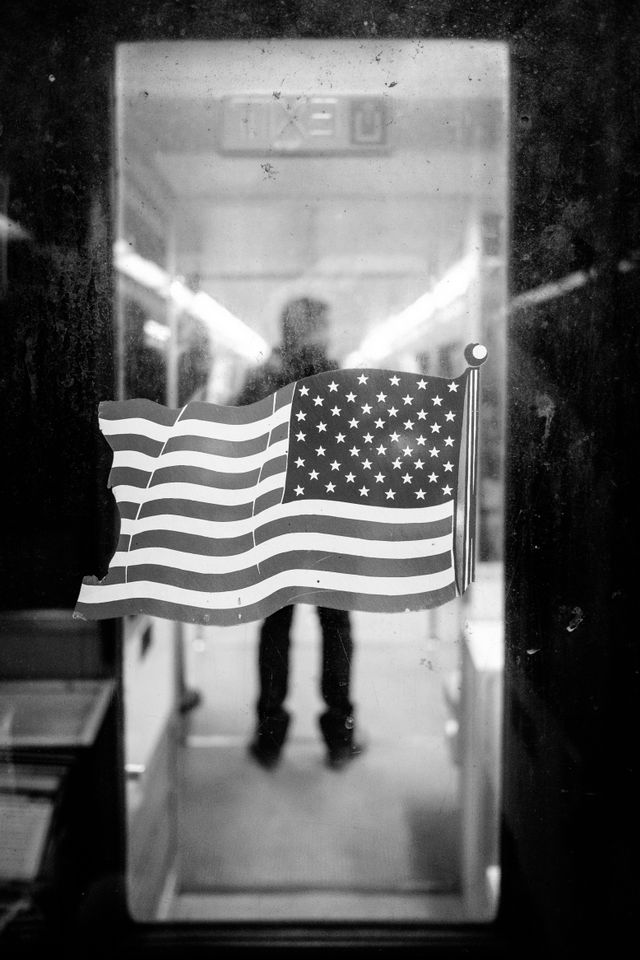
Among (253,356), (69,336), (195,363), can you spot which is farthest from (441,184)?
(69,336)

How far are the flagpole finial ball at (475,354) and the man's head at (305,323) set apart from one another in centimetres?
35

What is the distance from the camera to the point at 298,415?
1.61 metres

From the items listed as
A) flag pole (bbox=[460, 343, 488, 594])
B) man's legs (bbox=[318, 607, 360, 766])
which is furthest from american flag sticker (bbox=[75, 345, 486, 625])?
man's legs (bbox=[318, 607, 360, 766])

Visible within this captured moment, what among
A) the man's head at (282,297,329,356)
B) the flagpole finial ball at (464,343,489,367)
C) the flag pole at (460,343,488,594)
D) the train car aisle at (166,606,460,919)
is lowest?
the train car aisle at (166,606,460,919)

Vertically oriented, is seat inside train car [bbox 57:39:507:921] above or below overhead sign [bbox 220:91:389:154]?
below

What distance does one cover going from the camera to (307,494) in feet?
5.29

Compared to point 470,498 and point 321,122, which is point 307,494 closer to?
point 470,498

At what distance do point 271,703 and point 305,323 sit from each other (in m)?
0.96

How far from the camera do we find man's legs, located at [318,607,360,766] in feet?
5.44

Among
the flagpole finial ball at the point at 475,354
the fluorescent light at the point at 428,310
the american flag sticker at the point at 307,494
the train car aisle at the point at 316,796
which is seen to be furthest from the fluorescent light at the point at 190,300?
the train car aisle at the point at 316,796

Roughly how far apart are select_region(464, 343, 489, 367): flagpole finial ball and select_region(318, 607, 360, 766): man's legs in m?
0.73

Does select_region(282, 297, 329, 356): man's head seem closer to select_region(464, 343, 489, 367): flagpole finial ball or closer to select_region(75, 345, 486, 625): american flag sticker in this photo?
select_region(75, 345, 486, 625): american flag sticker

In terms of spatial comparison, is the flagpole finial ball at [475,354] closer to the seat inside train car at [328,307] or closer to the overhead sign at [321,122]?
the seat inside train car at [328,307]

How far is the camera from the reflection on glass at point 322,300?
157 cm
